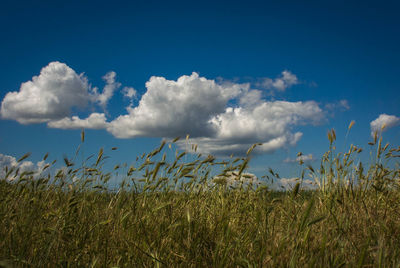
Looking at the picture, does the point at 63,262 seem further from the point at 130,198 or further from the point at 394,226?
the point at 394,226

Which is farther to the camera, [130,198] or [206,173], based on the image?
[206,173]

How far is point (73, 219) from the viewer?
2943mm

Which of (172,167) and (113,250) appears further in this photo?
(172,167)

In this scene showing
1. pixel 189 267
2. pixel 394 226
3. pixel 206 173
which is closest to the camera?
pixel 189 267

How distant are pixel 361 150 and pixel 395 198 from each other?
3.57ft

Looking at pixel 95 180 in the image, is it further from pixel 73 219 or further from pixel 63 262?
pixel 63 262

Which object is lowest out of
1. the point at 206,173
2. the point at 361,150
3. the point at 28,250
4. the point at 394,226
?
the point at 28,250

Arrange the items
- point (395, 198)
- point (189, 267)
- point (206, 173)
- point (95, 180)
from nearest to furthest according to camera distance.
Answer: point (189, 267), point (95, 180), point (206, 173), point (395, 198)

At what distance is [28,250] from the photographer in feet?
8.11

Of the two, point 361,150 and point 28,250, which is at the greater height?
point 361,150

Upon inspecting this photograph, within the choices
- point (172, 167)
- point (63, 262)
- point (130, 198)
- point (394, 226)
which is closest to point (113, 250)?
point (63, 262)

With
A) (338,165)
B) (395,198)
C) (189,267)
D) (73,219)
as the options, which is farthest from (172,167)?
(395,198)

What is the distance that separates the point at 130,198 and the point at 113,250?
3.02ft

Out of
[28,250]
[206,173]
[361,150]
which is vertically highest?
[361,150]
